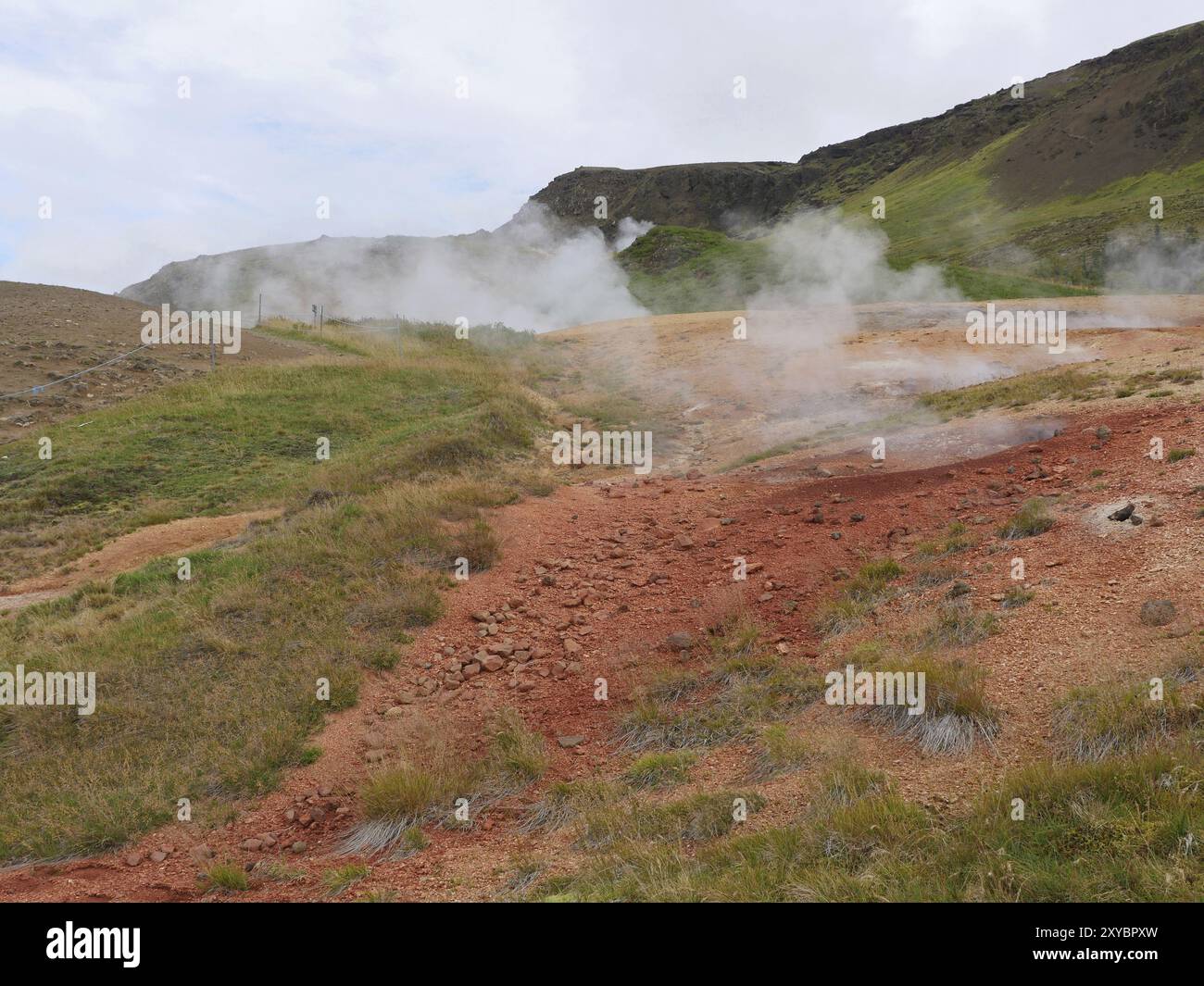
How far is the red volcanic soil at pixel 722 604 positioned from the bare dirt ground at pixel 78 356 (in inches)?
532

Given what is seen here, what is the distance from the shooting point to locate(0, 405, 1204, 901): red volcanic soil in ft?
14.0

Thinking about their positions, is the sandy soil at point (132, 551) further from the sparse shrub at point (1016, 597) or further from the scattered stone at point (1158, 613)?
the scattered stone at point (1158, 613)

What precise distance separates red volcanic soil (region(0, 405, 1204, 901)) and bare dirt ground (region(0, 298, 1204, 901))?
2 cm

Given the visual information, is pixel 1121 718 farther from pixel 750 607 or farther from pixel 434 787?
pixel 434 787

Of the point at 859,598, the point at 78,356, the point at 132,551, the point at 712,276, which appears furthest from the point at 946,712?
the point at 712,276

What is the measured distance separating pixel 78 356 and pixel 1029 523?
74.8 feet

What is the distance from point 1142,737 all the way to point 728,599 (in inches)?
132

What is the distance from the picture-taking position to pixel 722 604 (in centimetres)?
661

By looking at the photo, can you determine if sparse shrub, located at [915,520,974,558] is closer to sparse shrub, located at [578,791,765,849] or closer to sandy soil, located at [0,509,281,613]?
sparse shrub, located at [578,791,765,849]

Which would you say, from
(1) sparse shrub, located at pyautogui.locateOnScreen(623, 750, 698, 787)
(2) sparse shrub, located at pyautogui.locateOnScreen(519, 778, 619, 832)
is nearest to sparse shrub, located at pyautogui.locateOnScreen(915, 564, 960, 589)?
(1) sparse shrub, located at pyautogui.locateOnScreen(623, 750, 698, 787)

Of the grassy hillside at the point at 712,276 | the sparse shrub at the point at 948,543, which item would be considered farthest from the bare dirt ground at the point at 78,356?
the grassy hillside at the point at 712,276

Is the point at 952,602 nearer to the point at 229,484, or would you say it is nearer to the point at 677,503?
the point at 677,503

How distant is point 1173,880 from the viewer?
2719mm
